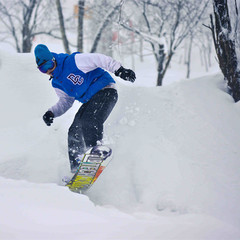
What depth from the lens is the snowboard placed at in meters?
2.85

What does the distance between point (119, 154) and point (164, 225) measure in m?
1.57

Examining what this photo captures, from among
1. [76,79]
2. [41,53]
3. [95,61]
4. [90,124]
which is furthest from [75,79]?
[90,124]

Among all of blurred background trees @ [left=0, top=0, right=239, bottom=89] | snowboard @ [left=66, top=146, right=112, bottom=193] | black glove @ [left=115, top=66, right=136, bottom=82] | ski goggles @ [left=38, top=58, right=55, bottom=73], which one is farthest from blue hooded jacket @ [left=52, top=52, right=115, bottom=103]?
blurred background trees @ [left=0, top=0, right=239, bottom=89]

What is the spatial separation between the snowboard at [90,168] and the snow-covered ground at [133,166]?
17 cm

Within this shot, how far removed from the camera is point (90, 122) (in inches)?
114

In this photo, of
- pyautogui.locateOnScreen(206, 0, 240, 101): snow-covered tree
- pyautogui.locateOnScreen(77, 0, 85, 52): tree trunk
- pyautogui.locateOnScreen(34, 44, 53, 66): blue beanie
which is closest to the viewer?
pyautogui.locateOnScreen(34, 44, 53, 66): blue beanie

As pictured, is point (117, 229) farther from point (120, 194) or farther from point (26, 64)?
point (26, 64)

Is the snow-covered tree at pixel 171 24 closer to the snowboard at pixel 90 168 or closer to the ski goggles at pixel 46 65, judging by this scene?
the ski goggles at pixel 46 65

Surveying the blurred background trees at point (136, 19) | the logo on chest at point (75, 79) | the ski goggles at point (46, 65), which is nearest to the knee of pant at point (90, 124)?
the logo on chest at point (75, 79)

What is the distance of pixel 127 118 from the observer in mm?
3916

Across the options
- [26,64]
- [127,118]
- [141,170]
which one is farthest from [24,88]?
[141,170]

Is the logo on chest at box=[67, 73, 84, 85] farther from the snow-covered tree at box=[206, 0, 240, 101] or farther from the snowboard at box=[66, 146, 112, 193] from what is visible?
the snow-covered tree at box=[206, 0, 240, 101]

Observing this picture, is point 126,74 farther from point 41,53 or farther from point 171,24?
point 171,24

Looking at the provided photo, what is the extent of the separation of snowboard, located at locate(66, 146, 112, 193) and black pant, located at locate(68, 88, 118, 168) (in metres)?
0.17
